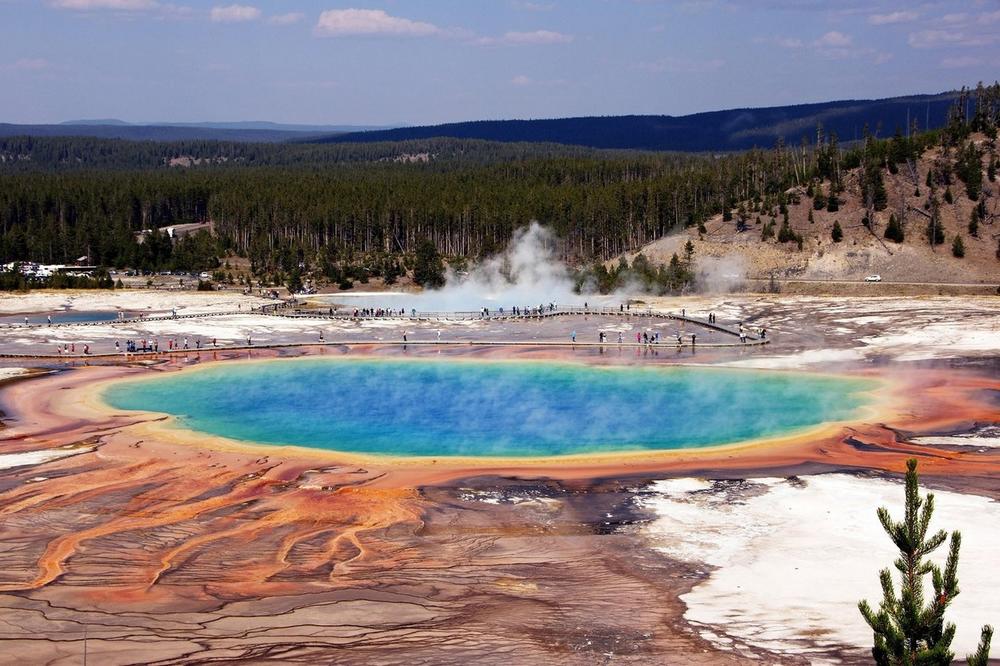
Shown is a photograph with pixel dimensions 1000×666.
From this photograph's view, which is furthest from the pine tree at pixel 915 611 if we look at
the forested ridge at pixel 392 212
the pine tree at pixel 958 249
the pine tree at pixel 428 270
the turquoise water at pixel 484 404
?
the forested ridge at pixel 392 212

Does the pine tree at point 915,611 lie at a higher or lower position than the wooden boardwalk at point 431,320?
higher

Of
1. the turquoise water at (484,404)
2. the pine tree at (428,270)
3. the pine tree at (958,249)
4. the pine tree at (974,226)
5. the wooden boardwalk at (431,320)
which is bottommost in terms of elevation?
the turquoise water at (484,404)

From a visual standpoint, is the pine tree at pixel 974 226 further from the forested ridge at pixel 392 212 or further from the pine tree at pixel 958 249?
the forested ridge at pixel 392 212

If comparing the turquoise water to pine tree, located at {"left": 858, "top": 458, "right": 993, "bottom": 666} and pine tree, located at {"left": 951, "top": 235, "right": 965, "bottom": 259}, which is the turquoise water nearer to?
pine tree, located at {"left": 858, "top": 458, "right": 993, "bottom": 666}

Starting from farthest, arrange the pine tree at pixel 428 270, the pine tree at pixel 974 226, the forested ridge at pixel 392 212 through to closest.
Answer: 1. the forested ridge at pixel 392 212
2. the pine tree at pixel 428 270
3. the pine tree at pixel 974 226

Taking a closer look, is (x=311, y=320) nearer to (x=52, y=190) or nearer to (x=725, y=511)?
(x=725, y=511)

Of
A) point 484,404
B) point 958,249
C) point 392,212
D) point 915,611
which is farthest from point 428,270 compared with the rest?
point 915,611

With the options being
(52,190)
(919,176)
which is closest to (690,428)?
(919,176)
